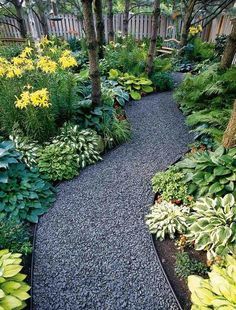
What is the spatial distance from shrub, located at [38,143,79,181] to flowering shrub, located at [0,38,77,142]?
392 mm

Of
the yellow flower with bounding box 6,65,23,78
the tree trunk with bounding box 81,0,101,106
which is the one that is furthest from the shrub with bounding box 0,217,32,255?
the tree trunk with bounding box 81,0,101,106

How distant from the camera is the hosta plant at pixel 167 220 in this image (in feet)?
8.95

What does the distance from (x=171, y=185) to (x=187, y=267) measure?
1064 millimetres

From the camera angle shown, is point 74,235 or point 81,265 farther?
point 74,235

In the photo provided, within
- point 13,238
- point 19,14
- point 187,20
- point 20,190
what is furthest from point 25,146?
point 187,20

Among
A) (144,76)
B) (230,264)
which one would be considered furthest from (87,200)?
(144,76)

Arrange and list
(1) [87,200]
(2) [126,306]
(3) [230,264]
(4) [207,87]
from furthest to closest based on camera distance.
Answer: (4) [207,87], (1) [87,200], (2) [126,306], (3) [230,264]

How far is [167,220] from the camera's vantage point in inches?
108

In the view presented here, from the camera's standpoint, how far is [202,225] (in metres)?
2.51

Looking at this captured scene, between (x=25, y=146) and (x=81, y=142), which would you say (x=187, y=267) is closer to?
(x=81, y=142)

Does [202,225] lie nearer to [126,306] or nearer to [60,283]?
[126,306]

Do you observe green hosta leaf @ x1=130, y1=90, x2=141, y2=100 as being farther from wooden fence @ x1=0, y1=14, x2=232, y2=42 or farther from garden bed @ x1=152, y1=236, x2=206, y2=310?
wooden fence @ x1=0, y1=14, x2=232, y2=42

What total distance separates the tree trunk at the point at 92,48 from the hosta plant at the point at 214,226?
2.74 metres

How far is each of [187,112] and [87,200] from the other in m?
3.26
